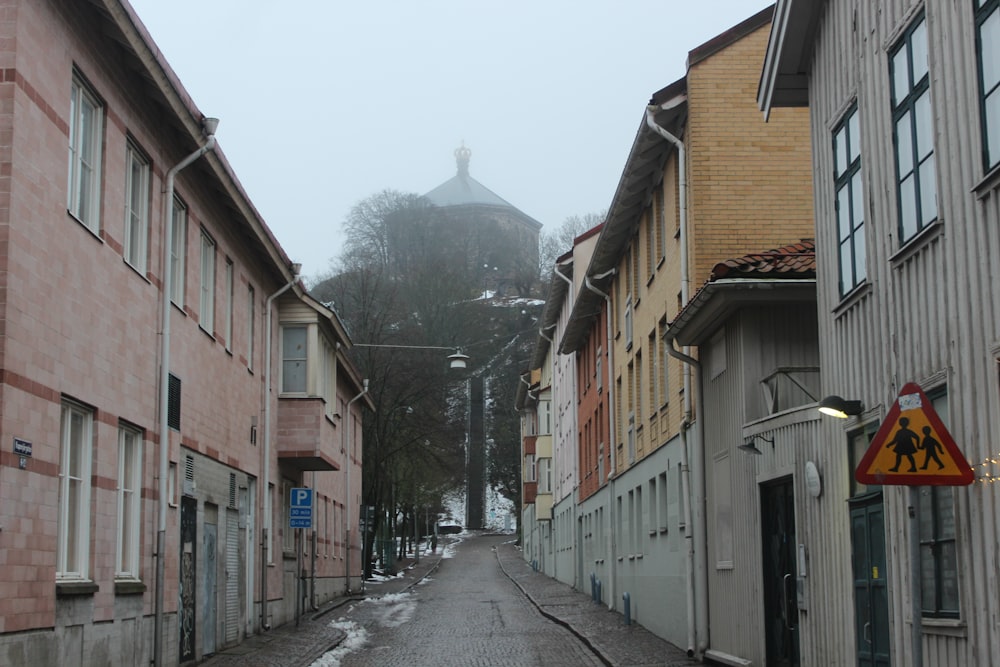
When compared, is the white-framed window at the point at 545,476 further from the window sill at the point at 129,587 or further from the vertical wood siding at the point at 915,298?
the vertical wood siding at the point at 915,298

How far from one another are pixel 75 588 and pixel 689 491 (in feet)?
30.3

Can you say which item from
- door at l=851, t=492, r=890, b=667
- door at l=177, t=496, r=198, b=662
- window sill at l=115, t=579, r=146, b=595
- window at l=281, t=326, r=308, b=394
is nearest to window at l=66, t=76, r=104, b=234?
window sill at l=115, t=579, r=146, b=595

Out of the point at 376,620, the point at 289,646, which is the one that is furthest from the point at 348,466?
the point at 289,646

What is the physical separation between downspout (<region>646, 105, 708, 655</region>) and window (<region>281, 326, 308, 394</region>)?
10.2 metres

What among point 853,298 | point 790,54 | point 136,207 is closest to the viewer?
point 853,298

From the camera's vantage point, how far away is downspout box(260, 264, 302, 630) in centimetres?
2486

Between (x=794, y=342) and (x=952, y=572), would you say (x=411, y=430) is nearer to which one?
(x=794, y=342)

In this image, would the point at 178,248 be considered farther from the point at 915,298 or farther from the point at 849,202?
the point at 915,298

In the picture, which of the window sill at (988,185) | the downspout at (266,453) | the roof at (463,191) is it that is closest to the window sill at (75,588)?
the window sill at (988,185)

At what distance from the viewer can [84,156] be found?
46.4ft

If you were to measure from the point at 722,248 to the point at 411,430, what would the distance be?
3448 centimetres

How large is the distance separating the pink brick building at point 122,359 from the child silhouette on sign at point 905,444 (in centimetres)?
748

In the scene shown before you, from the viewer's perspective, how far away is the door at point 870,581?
432 inches

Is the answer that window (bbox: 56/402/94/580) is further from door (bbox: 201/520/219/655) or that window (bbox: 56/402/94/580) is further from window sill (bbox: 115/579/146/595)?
door (bbox: 201/520/219/655)
